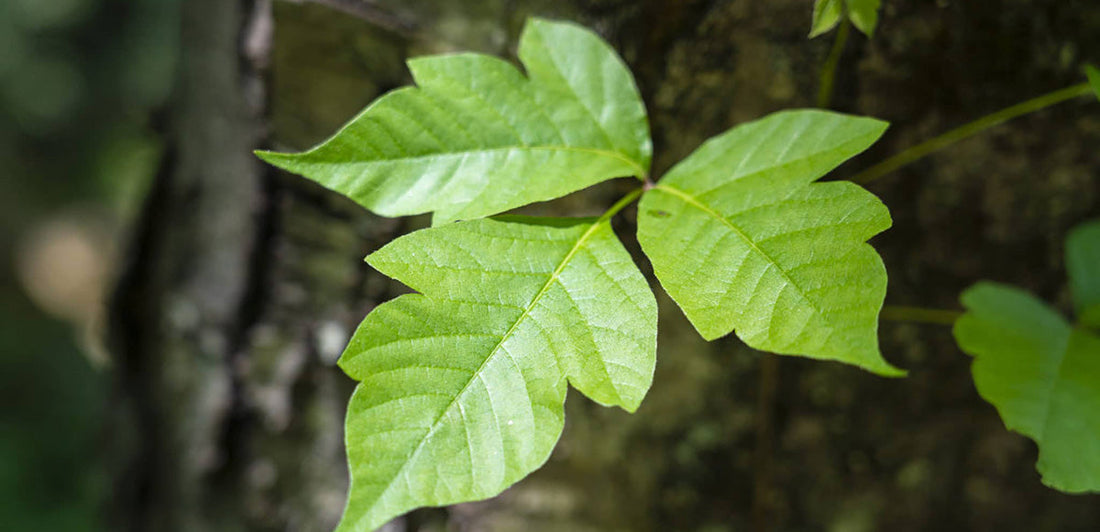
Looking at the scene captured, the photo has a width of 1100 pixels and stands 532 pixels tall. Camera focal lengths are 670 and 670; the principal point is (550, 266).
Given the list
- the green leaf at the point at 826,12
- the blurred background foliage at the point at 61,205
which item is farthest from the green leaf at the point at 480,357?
the blurred background foliage at the point at 61,205

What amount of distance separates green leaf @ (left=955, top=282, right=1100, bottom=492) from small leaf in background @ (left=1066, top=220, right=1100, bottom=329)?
51 mm

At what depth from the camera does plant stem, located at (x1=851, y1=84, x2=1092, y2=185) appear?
0.92 meters

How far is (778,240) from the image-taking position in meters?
0.62

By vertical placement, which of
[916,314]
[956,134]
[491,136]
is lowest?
[916,314]

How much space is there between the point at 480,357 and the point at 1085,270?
985 mm

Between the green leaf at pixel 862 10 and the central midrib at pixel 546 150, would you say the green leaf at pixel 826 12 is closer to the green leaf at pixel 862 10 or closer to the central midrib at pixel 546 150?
the green leaf at pixel 862 10

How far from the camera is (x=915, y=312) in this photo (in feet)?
3.65

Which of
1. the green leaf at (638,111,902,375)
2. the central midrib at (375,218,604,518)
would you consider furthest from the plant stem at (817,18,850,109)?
the central midrib at (375,218,604,518)

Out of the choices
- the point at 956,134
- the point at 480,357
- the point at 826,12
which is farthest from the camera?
the point at 956,134

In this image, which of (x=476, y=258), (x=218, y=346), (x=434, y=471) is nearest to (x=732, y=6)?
(x=476, y=258)

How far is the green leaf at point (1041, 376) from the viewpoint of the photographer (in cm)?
70

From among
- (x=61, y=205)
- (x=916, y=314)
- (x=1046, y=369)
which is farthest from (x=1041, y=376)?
(x=61, y=205)

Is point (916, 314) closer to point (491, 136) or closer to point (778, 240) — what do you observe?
point (778, 240)

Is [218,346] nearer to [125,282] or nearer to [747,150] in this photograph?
[125,282]
